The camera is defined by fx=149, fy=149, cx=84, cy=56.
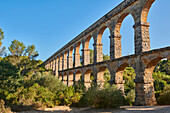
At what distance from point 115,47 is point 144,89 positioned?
444 centimetres

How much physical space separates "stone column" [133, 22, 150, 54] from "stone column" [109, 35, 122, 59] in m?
2.51

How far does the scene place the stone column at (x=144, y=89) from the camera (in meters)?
8.77

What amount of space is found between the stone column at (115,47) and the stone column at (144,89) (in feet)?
9.89

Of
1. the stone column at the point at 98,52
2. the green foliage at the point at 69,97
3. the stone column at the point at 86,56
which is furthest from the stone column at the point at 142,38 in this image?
the stone column at the point at 86,56

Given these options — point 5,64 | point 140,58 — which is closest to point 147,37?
point 140,58

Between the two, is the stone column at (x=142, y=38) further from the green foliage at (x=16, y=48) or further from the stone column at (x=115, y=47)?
the green foliage at (x=16, y=48)

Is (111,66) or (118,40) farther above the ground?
(118,40)

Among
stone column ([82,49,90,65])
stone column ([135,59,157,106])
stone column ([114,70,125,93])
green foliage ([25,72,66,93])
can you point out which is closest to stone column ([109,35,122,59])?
stone column ([114,70,125,93])

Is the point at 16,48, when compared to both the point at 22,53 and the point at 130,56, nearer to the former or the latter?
the point at 22,53

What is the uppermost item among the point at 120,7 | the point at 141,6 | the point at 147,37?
the point at 120,7

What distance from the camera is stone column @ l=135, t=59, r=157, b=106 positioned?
28.8ft

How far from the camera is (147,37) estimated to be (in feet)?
31.7

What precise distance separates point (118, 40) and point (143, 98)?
5306mm

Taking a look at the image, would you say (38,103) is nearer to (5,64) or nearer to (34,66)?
(5,64)
